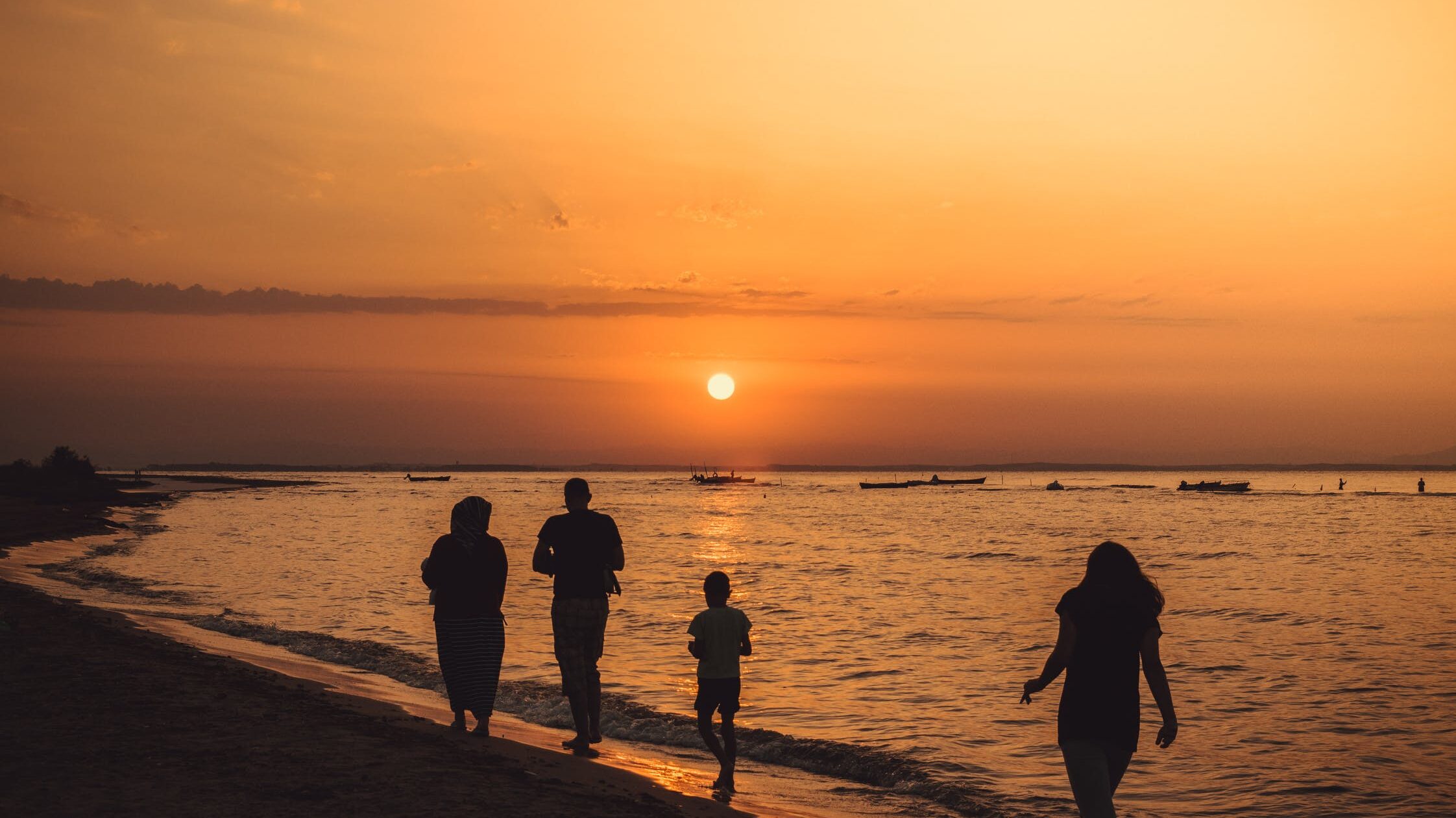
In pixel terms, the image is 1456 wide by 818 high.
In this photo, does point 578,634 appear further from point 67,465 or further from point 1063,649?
point 67,465

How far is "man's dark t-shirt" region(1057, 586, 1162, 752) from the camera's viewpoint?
18.7 ft

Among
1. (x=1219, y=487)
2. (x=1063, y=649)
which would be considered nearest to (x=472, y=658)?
(x=1063, y=649)

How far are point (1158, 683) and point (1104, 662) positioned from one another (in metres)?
0.44

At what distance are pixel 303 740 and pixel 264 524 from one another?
57.8 m

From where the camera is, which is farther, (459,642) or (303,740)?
(459,642)

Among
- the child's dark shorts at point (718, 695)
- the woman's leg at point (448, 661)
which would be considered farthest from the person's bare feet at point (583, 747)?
the child's dark shorts at point (718, 695)

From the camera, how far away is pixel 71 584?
25.9 metres

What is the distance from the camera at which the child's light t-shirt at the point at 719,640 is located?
27.5 feet

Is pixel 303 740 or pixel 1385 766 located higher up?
pixel 303 740

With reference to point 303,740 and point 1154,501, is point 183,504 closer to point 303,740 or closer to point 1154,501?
point 303,740

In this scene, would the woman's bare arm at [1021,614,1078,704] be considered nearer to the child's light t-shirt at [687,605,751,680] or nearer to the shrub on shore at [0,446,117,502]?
the child's light t-shirt at [687,605,751,680]

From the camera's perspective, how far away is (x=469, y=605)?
9891mm

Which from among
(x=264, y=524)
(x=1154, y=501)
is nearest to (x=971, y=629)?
(x=264, y=524)

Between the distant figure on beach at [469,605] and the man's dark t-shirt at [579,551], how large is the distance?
73cm
